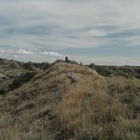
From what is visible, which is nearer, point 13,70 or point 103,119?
point 103,119

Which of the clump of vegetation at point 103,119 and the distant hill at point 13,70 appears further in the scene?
the distant hill at point 13,70

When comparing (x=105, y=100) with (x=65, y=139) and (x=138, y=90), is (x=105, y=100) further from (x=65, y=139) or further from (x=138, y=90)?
(x=65, y=139)

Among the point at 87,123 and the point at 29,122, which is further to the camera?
the point at 29,122

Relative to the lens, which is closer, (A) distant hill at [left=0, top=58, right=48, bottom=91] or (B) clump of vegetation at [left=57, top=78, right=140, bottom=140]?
(B) clump of vegetation at [left=57, top=78, right=140, bottom=140]

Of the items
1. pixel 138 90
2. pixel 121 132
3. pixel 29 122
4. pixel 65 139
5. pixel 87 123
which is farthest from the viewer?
pixel 138 90

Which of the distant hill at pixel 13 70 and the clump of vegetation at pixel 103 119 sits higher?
the clump of vegetation at pixel 103 119

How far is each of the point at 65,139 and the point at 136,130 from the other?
1723 mm

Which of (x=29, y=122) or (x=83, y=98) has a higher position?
(x=83, y=98)

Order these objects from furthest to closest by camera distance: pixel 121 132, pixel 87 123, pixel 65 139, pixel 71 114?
1. pixel 71 114
2. pixel 87 123
3. pixel 65 139
4. pixel 121 132

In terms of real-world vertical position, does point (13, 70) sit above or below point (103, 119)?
below

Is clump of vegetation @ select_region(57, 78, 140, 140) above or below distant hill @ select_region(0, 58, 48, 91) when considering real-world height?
above

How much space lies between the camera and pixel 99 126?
5812 mm

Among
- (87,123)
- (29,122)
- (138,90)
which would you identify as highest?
(138,90)

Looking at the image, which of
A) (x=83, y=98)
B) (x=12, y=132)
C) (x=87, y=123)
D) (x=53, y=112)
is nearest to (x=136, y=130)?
(x=87, y=123)
